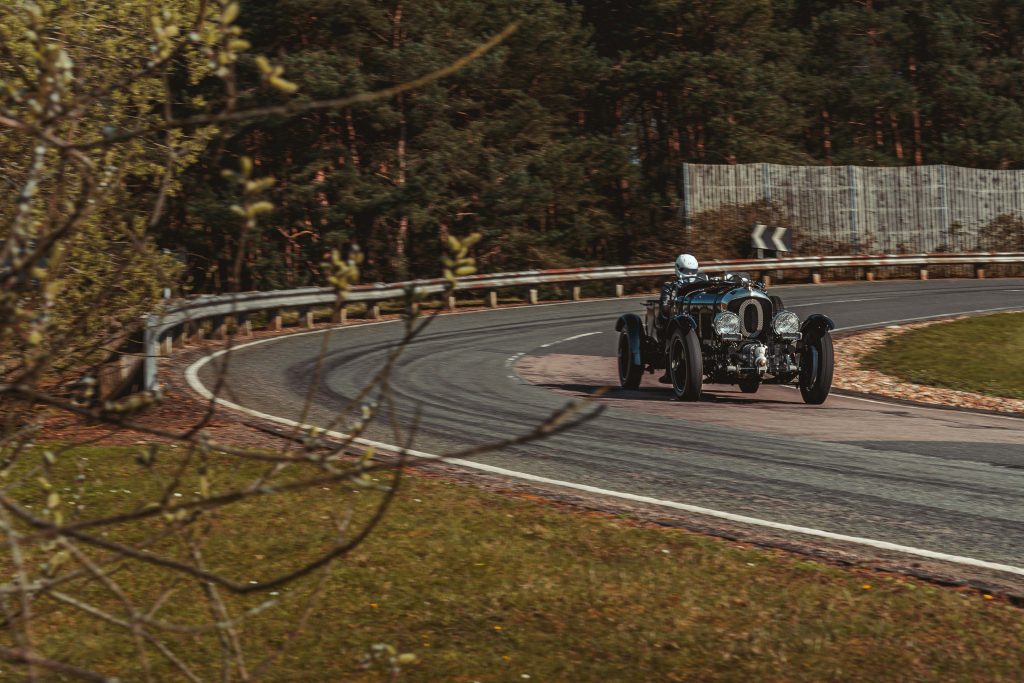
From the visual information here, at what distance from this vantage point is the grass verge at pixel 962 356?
51.8 ft

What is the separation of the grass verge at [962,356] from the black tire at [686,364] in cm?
369

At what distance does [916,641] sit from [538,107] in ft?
111

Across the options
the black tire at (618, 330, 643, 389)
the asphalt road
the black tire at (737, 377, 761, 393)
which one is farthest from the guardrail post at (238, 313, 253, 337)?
the black tire at (737, 377, 761, 393)

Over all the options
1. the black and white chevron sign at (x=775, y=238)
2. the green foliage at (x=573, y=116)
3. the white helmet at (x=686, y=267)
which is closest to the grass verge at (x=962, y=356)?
the white helmet at (x=686, y=267)

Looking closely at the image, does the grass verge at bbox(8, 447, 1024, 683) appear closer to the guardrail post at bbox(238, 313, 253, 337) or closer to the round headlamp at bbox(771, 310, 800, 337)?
the round headlamp at bbox(771, 310, 800, 337)

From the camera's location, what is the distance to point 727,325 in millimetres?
13836

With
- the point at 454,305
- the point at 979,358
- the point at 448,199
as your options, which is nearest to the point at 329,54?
the point at 448,199

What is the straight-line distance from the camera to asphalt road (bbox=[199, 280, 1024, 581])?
327 inches

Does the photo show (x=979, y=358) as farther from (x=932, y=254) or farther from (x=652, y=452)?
(x=932, y=254)

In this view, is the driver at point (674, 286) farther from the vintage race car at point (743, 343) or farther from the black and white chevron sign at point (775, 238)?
the black and white chevron sign at point (775, 238)

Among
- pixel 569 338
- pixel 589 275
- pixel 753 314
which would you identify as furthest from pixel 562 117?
pixel 753 314

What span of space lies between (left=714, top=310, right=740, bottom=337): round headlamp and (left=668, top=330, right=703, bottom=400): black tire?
300 millimetres

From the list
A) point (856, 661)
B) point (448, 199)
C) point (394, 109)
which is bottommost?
point (856, 661)

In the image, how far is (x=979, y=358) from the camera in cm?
1752
